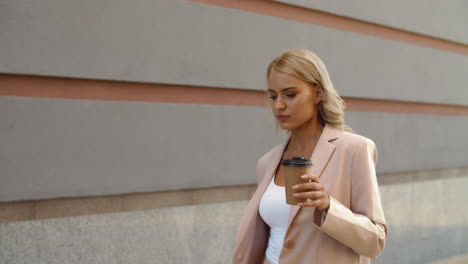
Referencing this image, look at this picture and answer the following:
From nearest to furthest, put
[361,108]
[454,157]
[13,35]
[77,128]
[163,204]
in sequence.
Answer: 1. [13,35]
2. [77,128]
3. [163,204]
4. [361,108]
5. [454,157]

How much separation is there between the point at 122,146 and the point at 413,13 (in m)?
4.25

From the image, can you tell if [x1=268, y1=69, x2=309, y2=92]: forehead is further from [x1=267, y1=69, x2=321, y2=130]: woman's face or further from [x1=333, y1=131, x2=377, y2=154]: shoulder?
[x1=333, y1=131, x2=377, y2=154]: shoulder

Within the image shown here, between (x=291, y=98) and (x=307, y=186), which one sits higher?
(x=291, y=98)

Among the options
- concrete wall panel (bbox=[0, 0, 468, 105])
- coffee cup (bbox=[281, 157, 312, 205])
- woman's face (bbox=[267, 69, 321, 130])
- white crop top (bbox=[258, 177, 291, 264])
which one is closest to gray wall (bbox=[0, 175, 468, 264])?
concrete wall panel (bbox=[0, 0, 468, 105])

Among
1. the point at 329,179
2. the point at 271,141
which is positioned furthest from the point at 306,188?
the point at 271,141

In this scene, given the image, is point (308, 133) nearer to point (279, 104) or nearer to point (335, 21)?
point (279, 104)

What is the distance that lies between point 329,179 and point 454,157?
546cm

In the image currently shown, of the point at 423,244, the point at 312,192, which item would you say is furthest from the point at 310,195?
the point at 423,244

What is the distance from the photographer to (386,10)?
562 cm

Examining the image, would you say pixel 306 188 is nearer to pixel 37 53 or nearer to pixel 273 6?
pixel 37 53

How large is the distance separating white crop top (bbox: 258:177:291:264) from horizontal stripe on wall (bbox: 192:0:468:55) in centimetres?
237

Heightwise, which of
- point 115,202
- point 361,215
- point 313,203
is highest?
point 313,203

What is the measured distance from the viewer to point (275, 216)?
2.19 metres

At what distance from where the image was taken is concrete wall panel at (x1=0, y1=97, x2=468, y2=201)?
3.21 metres
